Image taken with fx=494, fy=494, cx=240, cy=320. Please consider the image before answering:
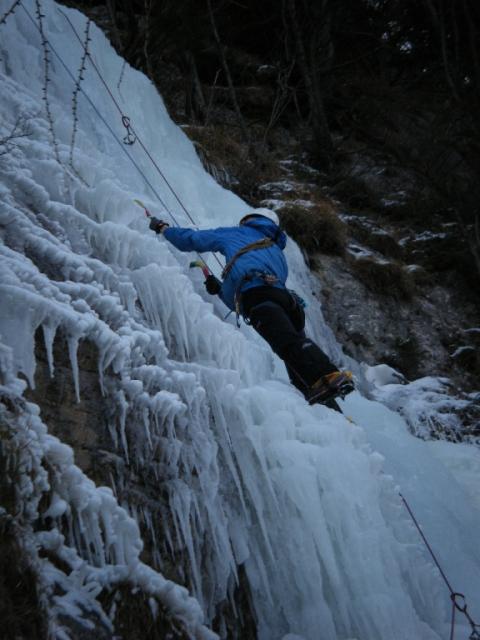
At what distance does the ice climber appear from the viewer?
2.97 metres

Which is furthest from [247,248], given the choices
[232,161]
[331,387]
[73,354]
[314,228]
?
[232,161]

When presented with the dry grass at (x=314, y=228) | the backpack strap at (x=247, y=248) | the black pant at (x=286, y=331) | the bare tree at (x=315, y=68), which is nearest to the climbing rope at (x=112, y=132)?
the backpack strap at (x=247, y=248)

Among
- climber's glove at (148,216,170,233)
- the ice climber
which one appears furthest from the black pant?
climber's glove at (148,216,170,233)

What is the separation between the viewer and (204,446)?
7.98ft

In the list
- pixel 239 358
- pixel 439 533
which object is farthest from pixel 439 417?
pixel 239 358

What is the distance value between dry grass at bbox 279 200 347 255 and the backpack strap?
2940 millimetres

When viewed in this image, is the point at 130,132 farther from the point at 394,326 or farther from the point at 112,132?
the point at 394,326

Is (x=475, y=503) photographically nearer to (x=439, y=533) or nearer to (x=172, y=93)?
(x=439, y=533)

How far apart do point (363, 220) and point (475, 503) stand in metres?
5.09

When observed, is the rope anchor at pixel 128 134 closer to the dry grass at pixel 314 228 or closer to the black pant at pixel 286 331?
the dry grass at pixel 314 228

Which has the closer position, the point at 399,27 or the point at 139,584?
the point at 139,584

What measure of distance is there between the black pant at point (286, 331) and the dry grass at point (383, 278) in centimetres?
329

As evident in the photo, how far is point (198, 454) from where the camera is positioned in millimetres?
2416

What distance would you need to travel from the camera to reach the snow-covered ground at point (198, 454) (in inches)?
70.7
